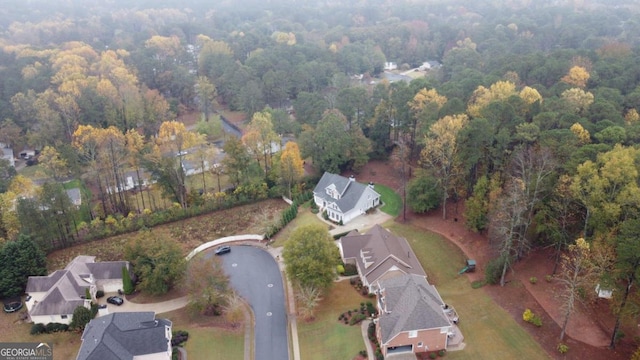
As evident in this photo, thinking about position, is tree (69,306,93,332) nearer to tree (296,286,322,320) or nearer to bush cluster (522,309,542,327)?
tree (296,286,322,320)

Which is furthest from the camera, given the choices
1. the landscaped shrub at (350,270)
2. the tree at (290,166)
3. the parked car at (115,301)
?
the tree at (290,166)

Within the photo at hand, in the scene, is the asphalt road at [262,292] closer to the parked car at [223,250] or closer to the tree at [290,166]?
the parked car at [223,250]

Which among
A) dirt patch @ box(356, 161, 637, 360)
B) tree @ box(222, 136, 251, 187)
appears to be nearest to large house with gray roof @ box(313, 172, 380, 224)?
dirt patch @ box(356, 161, 637, 360)

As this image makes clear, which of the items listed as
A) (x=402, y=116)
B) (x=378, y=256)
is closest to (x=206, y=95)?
(x=402, y=116)

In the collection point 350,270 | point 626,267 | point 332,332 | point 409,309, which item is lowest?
point 332,332

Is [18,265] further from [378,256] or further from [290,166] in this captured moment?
[378,256]

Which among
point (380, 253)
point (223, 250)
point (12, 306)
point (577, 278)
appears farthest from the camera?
point (223, 250)

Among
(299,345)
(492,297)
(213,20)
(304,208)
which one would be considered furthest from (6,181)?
(213,20)

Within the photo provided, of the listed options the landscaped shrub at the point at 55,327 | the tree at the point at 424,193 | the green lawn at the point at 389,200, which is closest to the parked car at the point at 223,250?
the landscaped shrub at the point at 55,327
